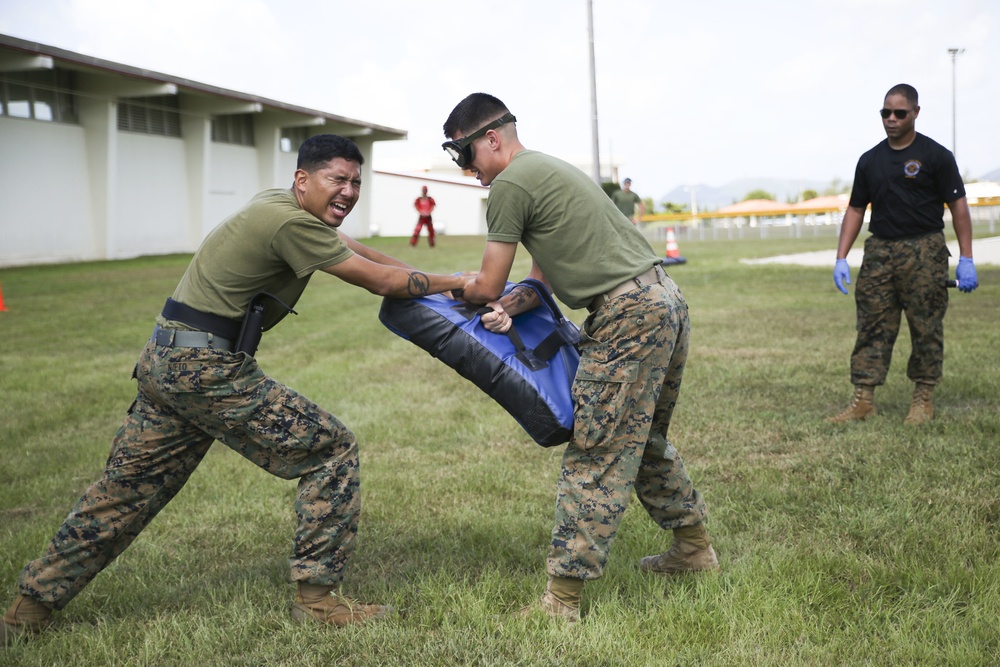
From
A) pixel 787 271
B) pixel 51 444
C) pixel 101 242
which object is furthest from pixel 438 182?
pixel 51 444

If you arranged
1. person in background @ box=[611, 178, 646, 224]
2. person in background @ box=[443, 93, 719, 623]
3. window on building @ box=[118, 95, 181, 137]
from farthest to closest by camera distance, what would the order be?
window on building @ box=[118, 95, 181, 137], person in background @ box=[611, 178, 646, 224], person in background @ box=[443, 93, 719, 623]

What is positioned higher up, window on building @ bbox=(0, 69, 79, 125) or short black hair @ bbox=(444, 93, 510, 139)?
window on building @ bbox=(0, 69, 79, 125)

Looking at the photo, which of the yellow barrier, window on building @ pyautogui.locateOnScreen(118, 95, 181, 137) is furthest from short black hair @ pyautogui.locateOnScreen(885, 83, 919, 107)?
the yellow barrier

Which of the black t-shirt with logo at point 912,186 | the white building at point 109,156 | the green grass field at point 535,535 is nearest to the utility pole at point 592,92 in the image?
the white building at point 109,156

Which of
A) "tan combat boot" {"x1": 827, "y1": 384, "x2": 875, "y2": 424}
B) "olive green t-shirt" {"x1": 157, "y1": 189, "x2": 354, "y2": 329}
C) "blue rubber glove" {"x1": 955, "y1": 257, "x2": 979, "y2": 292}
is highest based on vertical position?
"olive green t-shirt" {"x1": 157, "y1": 189, "x2": 354, "y2": 329}

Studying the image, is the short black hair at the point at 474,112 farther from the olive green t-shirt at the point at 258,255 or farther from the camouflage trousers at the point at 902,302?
the camouflage trousers at the point at 902,302

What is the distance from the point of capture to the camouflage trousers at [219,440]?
3.58 m

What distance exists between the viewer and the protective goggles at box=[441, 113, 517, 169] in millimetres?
3617

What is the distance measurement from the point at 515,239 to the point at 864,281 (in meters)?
4.25

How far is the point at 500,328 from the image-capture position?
3697mm

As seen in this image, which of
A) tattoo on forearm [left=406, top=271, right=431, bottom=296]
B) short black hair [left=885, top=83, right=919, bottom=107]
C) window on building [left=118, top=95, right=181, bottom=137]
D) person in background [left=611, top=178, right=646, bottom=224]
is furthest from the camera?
window on building [left=118, top=95, right=181, bottom=137]

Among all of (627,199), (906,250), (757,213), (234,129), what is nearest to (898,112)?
(906,250)

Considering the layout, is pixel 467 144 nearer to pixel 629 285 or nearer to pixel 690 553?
pixel 629 285

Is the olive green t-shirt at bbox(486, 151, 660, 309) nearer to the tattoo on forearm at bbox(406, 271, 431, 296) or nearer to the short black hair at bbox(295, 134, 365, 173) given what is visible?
the tattoo on forearm at bbox(406, 271, 431, 296)
